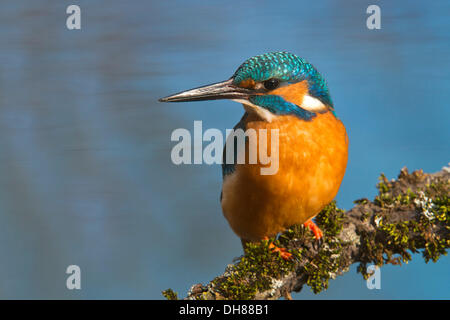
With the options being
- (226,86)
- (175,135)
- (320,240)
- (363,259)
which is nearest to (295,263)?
(320,240)

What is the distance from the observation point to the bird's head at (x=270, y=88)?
2.46 metres

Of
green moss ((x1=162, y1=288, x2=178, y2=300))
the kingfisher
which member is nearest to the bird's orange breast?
the kingfisher

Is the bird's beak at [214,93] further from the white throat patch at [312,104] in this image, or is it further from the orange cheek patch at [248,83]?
the white throat patch at [312,104]

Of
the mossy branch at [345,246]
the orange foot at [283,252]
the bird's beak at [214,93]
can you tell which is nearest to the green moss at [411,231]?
the mossy branch at [345,246]

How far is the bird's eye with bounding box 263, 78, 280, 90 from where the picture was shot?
2.48m

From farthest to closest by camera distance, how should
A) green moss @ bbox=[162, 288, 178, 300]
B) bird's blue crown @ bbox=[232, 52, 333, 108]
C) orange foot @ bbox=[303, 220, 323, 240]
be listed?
orange foot @ bbox=[303, 220, 323, 240] → bird's blue crown @ bbox=[232, 52, 333, 108] → green moss @ bbox=[162, 288, 178, 300]

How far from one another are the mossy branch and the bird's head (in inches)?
19.6

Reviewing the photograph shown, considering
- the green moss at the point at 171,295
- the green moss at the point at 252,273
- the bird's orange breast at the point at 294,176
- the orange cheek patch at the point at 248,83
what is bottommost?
the green moss at the point at 171,295

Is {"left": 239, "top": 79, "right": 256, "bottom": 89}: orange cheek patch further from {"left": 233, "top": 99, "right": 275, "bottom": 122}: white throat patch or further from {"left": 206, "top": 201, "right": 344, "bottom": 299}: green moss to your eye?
{"left": 206, "top": 201, "right": 344, "bottom": 299}: green moss

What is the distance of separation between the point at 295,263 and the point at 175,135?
3.35ft

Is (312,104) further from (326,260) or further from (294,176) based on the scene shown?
(326,260)

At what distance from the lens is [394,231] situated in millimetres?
2523

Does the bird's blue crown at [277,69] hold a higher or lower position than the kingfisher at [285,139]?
higher
